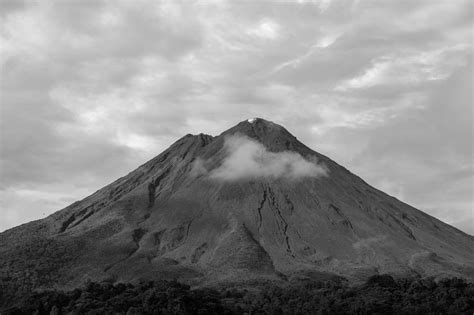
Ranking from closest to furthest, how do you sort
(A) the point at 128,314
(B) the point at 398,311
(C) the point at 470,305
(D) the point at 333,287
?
1. (A) the point at 128,314
2. (B) the point at 398,311
3. (C) the point at 470,305
4. (D) the point at 333,287

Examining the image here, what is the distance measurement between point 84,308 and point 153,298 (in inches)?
523

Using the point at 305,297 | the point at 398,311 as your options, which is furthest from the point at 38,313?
the point at 398,311

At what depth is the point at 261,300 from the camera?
586 feet

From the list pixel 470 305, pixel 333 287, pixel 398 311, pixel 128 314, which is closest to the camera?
pixel 128 314

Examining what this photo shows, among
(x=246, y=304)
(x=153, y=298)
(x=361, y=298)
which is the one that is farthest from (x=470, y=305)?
(x=153, y=298)

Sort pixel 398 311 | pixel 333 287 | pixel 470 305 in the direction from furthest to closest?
pixel 333 287
pixel 470 305
pixel 398 311

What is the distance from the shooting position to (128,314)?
511 feet

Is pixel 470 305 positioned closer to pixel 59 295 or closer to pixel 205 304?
pixel 205 304

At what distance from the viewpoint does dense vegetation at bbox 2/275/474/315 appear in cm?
16500

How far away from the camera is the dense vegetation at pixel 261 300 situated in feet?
541

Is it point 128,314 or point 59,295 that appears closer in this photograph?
point 128,314

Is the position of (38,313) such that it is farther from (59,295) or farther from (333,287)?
(333,287)

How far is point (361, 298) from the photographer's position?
175m

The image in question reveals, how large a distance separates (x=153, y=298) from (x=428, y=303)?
54.8 m
